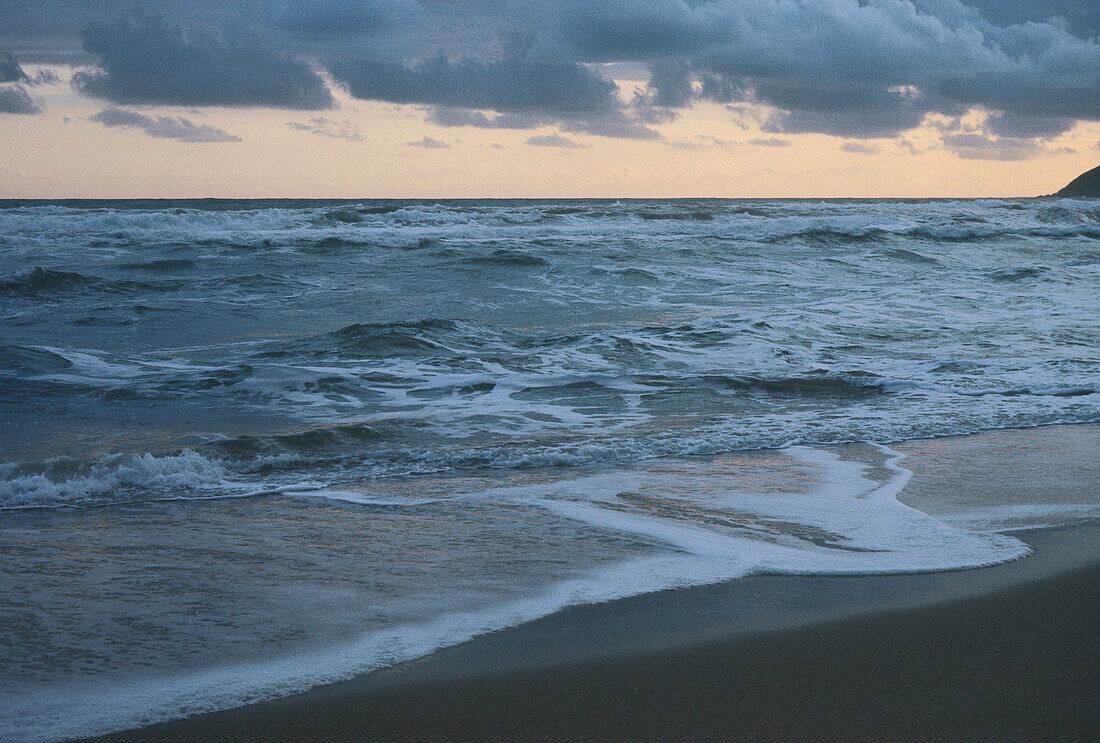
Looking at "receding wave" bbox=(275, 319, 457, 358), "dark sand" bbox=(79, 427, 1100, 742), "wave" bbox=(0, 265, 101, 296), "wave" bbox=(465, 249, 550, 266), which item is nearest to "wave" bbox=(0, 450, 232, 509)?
"dark sand" bbox=(79, 427, 1100, 742)

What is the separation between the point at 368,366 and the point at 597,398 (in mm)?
2487

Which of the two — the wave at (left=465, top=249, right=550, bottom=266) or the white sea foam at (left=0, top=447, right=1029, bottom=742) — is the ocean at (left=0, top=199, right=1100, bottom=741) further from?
the wave at (left=465, top=249, right=550, bottom=266)

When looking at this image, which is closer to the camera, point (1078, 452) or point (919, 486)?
point (919, 486)

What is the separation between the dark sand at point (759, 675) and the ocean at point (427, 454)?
147mm

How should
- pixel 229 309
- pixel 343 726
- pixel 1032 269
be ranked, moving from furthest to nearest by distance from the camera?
pixel 1032 269 → pixel 229 309 → pixel 343 726

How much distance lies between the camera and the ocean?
2861mm

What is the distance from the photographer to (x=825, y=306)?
1276cm

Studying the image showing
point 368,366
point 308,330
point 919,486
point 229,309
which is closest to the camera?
point 919,486

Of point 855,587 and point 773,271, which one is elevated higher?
point 773,271

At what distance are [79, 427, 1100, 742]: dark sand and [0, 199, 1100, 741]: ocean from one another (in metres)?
0.15

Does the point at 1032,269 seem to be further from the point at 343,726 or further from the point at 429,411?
the point at 343,726

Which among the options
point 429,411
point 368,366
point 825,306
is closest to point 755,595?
point 429,411

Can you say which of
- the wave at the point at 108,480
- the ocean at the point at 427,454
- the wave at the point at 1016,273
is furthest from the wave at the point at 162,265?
the wave at the point at 1016,273

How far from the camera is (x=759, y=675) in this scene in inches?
97.8
